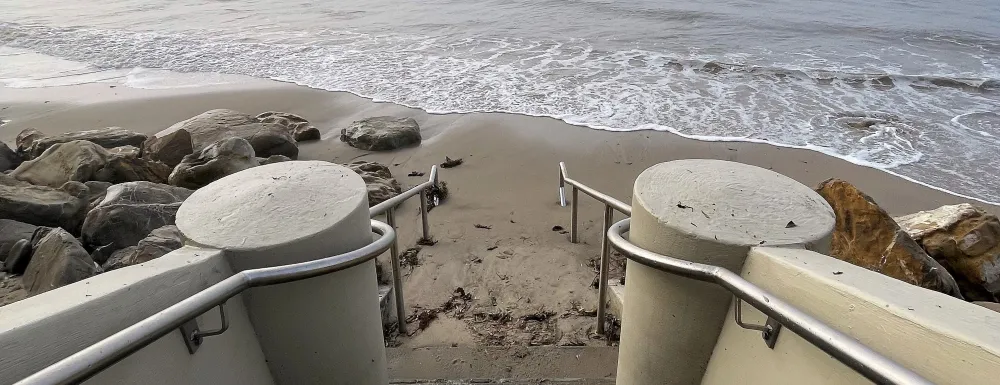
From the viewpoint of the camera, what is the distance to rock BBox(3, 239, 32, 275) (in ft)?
13.1

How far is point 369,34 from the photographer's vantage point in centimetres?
1521

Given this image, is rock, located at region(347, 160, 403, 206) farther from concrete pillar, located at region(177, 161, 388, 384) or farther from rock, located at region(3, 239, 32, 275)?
concrete pillar, located at region(177, 161, 388, 384)

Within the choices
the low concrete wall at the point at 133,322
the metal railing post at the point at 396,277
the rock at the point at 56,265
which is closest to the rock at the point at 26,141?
the rock at the point at 56,265

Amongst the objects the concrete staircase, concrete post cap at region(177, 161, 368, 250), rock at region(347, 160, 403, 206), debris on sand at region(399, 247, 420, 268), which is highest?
concrete post cap at region(177, 161, 368, 250)

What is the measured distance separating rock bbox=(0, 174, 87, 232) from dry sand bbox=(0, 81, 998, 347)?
2745 millimetres

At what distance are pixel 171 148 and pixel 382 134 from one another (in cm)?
244

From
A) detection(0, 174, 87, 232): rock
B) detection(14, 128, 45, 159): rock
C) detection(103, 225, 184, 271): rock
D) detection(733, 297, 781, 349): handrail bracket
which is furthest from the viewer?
detection(14, 128, 45, 159): rock

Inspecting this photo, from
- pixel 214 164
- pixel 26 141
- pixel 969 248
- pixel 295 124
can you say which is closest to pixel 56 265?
pixel 214 164

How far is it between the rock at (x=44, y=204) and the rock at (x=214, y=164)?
810mm

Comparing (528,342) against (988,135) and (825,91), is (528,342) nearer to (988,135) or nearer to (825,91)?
(988,135)

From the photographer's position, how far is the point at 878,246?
395cm

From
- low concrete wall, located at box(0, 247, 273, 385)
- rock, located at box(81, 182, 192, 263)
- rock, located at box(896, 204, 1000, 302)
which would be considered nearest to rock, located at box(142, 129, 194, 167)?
rock, located at box(81, 182, 192, 263)

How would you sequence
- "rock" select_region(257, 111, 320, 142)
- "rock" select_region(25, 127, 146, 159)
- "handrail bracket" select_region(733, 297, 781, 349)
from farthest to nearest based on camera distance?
"rock" select_region(257, 111, 320, 142) < "rock" select_region(25, 127, 146, 159) < "handrail bracket" select_region(733, 297, 781, 349)

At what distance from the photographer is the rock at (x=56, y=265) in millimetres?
3418
